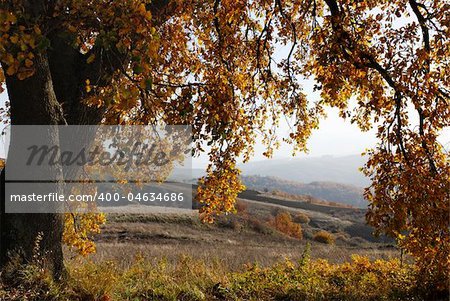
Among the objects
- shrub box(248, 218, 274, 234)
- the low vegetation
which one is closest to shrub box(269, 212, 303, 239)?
shrub box(248, 218, 274, 234)

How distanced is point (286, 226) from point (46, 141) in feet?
184

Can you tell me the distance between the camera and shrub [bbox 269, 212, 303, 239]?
57.3m

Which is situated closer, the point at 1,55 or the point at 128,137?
the point at 1,55

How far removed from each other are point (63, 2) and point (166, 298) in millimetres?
5268


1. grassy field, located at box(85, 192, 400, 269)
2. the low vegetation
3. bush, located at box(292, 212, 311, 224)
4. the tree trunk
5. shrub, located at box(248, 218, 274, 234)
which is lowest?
bush, located at box(292, 212, 311, 224)

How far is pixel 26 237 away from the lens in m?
6.77

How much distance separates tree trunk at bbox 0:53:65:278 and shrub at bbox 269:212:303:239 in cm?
5060

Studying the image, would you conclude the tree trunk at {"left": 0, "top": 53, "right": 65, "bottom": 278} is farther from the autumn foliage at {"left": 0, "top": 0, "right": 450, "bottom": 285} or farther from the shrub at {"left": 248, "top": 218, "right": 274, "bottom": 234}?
the shrub at {"left": 248, "top": 218, "right": 274, "bottom": 234}

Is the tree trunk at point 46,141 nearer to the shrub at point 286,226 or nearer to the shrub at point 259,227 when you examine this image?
the shrub at point 259,227

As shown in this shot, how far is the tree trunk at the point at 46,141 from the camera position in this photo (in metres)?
6.67

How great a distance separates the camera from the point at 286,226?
60.3 metres

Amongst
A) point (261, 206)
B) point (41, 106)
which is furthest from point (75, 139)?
point (261, 206)

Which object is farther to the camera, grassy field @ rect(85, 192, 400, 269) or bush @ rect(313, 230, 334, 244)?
bush @ rect(313, 230, 334, 244)

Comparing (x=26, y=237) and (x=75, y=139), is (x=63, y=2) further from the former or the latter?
(x=26, y=237)
